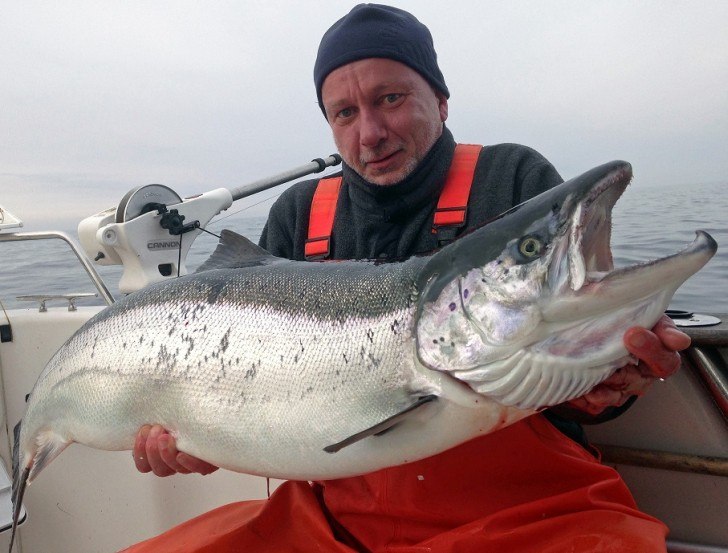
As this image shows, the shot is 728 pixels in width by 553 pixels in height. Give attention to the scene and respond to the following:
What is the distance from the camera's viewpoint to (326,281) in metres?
1.85

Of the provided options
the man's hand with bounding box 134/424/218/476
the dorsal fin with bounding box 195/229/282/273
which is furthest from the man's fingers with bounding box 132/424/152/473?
the dorsal fin with bounding box 195/229/282/273

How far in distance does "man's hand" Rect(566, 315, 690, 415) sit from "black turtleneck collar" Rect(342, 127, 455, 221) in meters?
1.20

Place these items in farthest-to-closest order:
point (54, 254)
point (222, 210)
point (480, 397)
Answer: point (54, 254) → point (222, 210) → point (480, 397)

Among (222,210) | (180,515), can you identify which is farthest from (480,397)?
(222,210)

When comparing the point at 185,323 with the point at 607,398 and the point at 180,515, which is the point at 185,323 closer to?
the point at 607,398

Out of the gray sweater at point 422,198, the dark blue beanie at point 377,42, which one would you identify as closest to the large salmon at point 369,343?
the gray sweater at point 422,198

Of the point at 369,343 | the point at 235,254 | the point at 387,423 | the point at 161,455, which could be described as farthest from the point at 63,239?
the point at 387,423

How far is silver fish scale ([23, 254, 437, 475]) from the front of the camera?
1.66m

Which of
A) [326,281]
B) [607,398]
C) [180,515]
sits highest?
[326,281]

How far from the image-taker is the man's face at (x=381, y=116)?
2594 millimetres

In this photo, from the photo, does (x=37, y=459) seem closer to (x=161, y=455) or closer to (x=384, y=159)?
(x=161, y=455)

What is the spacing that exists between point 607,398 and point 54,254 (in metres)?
11.5

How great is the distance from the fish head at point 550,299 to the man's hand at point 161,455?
1.08 metres

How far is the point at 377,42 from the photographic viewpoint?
102 inches
